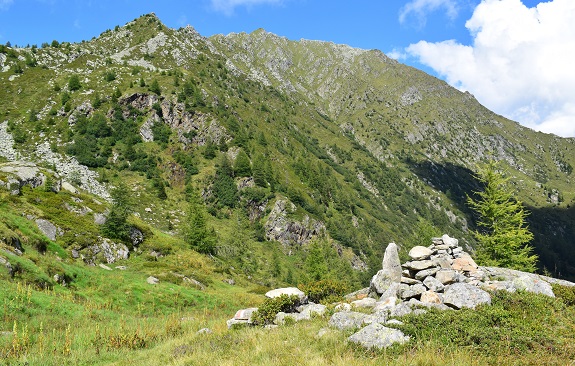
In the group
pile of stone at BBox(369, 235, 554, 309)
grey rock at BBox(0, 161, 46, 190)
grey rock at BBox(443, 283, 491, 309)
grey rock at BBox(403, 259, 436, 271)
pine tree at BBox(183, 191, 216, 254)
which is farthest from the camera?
pine tree at BBox(183, 191, 216, 254)

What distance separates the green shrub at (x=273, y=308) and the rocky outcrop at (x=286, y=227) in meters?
72.6

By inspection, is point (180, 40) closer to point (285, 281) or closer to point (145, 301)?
point (285, 281)

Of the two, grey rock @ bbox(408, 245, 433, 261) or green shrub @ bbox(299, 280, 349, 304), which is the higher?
grey rock @ bbox(408, 245, 433, 261)

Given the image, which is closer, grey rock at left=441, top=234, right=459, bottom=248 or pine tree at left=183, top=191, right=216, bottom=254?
grey rock at left=441, top=234, right=459, bottom=248

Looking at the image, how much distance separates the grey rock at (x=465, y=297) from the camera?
Result: 15227 millimetres

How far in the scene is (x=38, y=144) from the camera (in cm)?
8506

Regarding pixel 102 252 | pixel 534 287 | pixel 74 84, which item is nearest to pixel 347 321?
pixel 534 287

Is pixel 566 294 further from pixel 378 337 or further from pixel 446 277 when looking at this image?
pixel 378 337

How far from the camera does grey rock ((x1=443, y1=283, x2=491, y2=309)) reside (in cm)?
1523

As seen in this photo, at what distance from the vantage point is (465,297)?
51.0 feet

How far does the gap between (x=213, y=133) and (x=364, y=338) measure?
10686 cm

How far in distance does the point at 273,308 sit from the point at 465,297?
9.86 metres

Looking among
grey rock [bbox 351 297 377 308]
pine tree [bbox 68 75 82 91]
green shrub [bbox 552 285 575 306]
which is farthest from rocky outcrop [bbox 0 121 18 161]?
green shrub [bbox 552 285 575 306]

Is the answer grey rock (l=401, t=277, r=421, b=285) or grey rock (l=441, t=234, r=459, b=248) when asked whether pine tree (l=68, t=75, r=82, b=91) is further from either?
grey rock (l=401, t=277, r=421, b=285)
